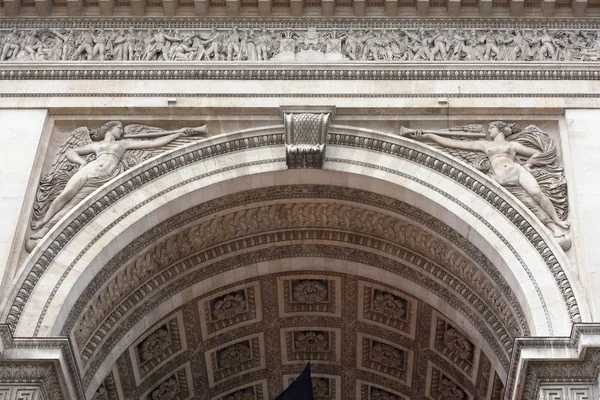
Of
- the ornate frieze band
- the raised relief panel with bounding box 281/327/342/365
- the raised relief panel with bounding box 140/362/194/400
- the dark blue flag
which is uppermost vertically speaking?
the ornate frieze band

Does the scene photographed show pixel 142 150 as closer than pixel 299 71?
Yes

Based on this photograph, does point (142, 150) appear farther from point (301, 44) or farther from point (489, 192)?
point (489, 192)

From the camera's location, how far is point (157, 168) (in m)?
18.4

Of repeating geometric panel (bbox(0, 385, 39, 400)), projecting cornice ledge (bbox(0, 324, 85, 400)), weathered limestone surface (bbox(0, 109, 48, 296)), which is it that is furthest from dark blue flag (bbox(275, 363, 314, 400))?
weathered limestone surface (bbox(0, 109, 48, 296))

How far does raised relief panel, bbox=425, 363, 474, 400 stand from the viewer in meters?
20.8

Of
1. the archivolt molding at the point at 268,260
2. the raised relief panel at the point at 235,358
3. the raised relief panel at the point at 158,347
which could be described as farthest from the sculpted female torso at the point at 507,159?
the raised relief panel at the point at 158,347

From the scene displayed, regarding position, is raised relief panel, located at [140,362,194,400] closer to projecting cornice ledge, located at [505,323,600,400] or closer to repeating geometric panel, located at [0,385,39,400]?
repeating geometric panel, located at [0,385,39,400]

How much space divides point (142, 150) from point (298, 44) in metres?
3.31

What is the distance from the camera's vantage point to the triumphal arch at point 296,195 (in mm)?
17328

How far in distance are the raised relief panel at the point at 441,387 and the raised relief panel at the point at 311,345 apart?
168cm

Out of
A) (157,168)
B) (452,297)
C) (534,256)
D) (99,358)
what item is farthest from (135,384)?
(534,256)

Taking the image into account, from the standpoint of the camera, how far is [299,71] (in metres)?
19.5

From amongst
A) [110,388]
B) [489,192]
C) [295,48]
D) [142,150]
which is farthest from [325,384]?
[295,48]

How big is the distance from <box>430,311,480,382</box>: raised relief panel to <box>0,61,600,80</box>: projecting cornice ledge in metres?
4.00
